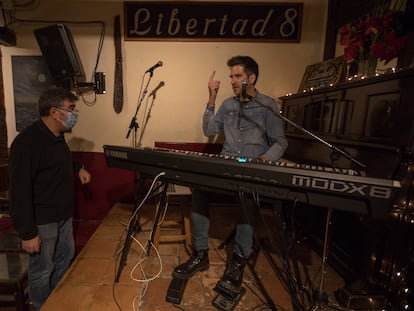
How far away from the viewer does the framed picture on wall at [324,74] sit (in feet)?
7.03

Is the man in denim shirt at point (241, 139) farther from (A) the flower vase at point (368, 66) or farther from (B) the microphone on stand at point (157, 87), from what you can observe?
(B) the microphone on stand at point (157, 87)

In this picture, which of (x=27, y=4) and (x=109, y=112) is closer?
(x=27, y=4)

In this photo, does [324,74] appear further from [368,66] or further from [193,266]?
[193,266]

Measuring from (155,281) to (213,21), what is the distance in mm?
2560

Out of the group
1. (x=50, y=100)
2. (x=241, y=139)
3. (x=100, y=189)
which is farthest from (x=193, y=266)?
(x=100, y=189)

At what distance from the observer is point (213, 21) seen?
2652 mm

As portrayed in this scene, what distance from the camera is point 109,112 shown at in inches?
111

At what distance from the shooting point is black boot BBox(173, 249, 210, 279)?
1571 mm

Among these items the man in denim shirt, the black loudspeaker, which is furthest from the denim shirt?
the black loudspeaker

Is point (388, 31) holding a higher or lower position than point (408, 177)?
higher

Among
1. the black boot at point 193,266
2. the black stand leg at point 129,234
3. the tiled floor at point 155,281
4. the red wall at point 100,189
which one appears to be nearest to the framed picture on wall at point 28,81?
the red wall at point 100,189

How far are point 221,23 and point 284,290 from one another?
2582mm

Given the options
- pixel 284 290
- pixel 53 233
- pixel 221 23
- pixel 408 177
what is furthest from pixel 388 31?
pixel 53 233

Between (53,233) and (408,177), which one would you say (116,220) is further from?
(408,177)
